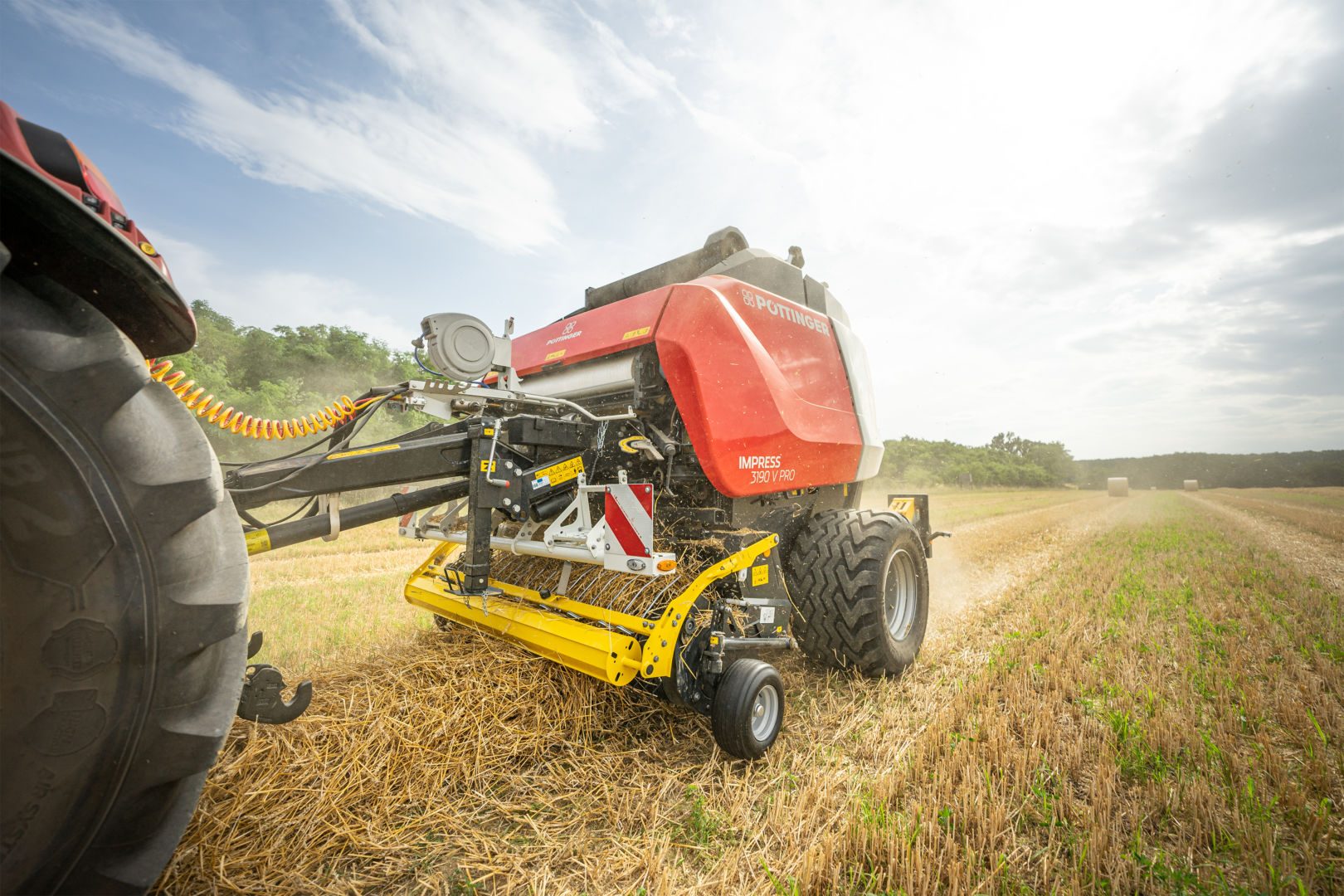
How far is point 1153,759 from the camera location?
271 cm

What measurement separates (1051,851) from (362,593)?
5.94m

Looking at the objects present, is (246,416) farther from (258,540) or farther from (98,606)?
(98,606)

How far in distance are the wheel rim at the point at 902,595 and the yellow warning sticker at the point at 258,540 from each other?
11.2 feet

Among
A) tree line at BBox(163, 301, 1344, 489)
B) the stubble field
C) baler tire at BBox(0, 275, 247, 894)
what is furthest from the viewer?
tree line at BBox(163, 301, 1344, 489)

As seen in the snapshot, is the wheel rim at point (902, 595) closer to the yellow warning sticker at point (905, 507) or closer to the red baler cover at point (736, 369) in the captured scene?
the red baler cover at point (736, 369)

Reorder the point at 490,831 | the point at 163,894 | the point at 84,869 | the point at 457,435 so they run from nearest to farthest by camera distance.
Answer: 1. the point at 84,869
2. the point at 163,894
3. the point at 490,831
4. the point at 457,435

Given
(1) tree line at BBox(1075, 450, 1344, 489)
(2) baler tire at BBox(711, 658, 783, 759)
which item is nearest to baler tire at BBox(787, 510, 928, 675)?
(2) baler tire at BBox(711, 658, 783, 759)

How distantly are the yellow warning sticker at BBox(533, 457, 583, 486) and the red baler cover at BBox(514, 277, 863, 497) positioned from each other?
1.98ft

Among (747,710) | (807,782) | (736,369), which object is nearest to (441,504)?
(736,369)

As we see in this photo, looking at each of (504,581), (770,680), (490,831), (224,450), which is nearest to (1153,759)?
(770,680)

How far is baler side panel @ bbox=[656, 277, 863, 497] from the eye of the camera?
10.5 ft

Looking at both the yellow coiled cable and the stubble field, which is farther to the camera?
the yellow coiled cable

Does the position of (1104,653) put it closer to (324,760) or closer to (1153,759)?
(1153,759)

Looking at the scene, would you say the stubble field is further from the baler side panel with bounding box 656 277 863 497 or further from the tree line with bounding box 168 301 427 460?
the tree line with bounding box 168 301 427 460
